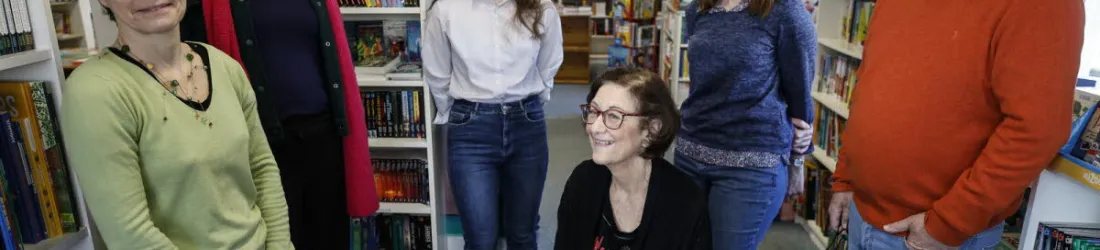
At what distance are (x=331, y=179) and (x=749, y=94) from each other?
1.17m

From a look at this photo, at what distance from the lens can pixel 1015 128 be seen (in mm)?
1153

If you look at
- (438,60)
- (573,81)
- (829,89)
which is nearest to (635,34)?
(573,81)

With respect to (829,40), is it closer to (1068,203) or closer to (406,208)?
(1068,203)

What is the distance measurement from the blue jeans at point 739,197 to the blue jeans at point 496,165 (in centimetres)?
58

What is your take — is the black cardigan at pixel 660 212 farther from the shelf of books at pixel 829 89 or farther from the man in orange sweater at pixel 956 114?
the shelf of books at pixel 829 89

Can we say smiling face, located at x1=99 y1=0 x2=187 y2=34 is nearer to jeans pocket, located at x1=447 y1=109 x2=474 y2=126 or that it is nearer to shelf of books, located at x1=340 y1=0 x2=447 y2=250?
jeans pocket, located at x1=447 y1=109 x2=474 y2=126

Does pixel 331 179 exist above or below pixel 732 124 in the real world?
below

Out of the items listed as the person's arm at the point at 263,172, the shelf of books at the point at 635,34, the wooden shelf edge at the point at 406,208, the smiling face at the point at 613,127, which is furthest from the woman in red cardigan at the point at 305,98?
the shelf of books at the point at 635,34

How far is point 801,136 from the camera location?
184cm

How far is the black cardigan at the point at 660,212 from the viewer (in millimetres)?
1422

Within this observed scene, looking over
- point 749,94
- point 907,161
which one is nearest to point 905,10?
point 907,161

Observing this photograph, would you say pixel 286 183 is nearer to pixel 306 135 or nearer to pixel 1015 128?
pixel 306 135

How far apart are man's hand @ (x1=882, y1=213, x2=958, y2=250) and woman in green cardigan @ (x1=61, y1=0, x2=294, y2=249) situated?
134 centimetres

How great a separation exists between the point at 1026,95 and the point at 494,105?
1399mm
